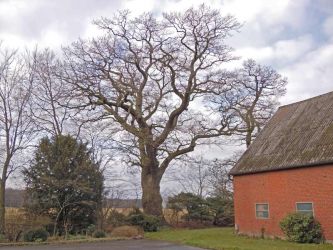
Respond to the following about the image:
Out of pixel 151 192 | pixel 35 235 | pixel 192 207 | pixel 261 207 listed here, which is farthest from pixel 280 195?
pixel 192 207

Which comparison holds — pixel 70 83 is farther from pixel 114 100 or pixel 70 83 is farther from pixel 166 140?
pixel 166 140

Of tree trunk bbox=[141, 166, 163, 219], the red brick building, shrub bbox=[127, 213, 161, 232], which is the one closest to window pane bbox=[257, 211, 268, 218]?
the red brick building

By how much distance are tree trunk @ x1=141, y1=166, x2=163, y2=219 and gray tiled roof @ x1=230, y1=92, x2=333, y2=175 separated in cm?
1072

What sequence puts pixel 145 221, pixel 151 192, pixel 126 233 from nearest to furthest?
pixel 126 233 → pixel 145 221 → pixel 151 192

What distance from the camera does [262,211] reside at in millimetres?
26828

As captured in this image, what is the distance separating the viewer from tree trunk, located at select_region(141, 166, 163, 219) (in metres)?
38.2

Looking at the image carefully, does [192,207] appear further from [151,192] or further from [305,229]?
[305,229]

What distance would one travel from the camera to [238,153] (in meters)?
51.5

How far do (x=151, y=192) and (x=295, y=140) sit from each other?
15.6 metres

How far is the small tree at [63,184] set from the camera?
96.3ft

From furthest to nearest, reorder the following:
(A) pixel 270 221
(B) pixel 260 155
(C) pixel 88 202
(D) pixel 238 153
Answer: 1. (D) pixel 238 153
2. (C) pixel 88 202
3. (B) pixel 260 155
4. (A) pixel 270 221

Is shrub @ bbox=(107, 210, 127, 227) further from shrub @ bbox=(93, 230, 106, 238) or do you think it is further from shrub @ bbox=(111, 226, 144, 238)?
shrub @ bbox=(93, 230, 106, 238)

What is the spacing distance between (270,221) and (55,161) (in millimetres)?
14112

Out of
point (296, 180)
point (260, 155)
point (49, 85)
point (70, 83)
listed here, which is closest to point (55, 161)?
point (70, 83)
